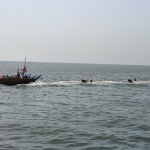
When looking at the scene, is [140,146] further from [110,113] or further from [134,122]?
[110,113]

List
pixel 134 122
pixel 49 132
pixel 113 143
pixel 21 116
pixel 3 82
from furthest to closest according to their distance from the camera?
pixel 3 82, pixel 21 116, pixel 134 122, pixel 49 132, pixel 113 143

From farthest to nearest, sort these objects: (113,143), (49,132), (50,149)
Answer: (49,132), (113,143), (50,149)

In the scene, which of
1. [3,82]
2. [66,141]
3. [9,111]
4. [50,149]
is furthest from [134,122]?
[3,82]

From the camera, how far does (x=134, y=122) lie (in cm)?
2305

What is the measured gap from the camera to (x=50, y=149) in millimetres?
16250

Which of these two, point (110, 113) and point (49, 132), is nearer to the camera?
point (49, 132)

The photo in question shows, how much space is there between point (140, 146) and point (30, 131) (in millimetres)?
7725

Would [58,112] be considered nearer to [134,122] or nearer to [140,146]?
[134,122]

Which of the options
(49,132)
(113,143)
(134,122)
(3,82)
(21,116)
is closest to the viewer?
(113,143)

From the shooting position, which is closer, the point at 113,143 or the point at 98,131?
the point at 113,143

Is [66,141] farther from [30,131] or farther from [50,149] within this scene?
[30,131]

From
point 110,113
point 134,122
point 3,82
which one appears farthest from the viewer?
point 3,82

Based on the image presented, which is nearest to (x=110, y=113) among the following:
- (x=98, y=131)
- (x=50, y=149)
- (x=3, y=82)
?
(x=98, y=131)

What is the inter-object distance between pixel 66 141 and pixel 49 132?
2.15 metres
